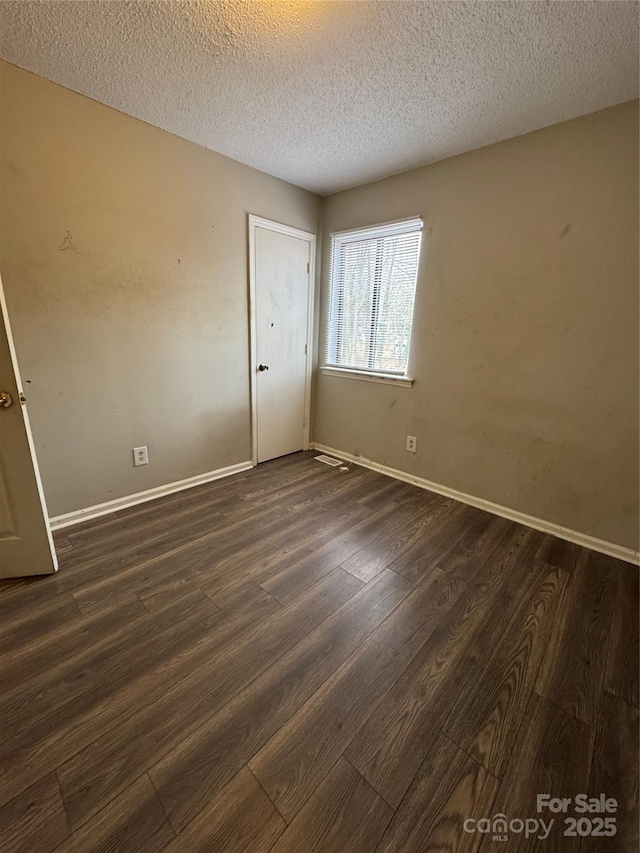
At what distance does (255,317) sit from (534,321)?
2.11 meters

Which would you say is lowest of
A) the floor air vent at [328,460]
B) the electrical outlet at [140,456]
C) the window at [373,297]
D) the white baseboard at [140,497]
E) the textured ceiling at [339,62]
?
the floor air vent at [328,460]

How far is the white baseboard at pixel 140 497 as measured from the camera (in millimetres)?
2193

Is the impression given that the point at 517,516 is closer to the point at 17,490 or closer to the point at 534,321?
the point at 534,321

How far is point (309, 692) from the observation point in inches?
48.7

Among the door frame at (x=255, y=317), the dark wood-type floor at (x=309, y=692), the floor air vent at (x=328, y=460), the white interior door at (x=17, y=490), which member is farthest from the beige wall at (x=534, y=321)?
the white interior door at (x=17, y=490)

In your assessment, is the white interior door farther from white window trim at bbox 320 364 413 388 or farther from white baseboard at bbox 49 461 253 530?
white window trim at bbox 320 364 413 388

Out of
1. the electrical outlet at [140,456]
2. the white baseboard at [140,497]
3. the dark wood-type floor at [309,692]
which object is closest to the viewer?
the dark wood-type floor at [309,692]

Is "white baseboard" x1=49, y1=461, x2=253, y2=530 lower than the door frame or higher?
lower

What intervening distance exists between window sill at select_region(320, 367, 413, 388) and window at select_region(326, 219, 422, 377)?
0.10ft

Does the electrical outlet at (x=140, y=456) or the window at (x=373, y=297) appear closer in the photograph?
the electrical outlet at (x=140, y=456)

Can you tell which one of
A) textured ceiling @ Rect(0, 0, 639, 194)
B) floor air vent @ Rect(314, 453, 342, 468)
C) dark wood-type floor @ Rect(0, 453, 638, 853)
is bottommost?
dark wood-type floor @ Rect(0, 453, 638, 853)

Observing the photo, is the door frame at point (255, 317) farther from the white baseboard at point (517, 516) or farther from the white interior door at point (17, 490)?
the white interior door at point (17, 490)

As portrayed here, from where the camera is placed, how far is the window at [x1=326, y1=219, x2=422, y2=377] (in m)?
2.75

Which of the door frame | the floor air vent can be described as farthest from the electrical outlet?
the floor air vent
